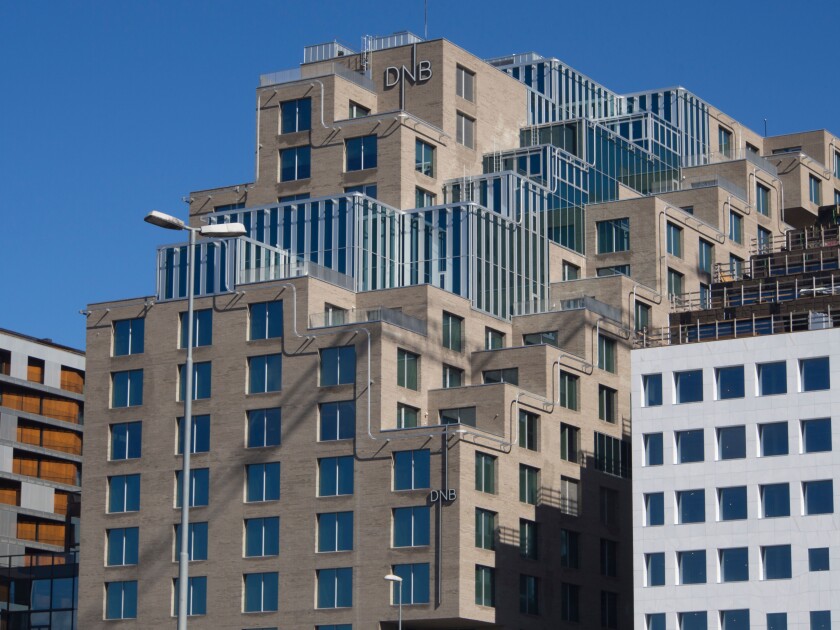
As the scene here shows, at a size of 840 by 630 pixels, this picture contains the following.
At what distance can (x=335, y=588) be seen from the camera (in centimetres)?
10400

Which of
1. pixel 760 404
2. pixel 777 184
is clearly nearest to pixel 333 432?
pixel 760 404

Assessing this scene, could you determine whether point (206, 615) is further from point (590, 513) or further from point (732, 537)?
point (732, 537)

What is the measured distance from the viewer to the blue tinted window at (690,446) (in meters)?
99.3

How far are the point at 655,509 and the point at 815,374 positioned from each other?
11.2m

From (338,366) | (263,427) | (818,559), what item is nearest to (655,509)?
(818,559)

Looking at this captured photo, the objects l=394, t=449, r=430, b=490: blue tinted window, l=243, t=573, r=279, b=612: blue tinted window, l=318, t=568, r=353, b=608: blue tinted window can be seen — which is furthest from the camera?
l=243, t=573, r=279, b=612: blue tinted window

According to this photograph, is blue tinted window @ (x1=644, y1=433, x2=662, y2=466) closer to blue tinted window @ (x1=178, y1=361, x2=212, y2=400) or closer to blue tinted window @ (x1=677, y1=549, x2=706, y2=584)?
blue tinted window @ (x1=677, y1=549, x2=706, y2=584)

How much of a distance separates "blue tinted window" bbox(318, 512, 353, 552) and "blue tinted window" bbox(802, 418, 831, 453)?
25497 mm

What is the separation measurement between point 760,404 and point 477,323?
832 inches

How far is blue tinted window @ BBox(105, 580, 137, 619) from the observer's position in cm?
11019

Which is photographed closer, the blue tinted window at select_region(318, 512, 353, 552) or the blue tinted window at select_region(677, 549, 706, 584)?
the blue tinted window at select_region(677, 549, 706, 584)

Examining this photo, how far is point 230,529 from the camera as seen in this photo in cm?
10731

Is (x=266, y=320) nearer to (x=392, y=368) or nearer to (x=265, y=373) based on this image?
(x=265, y=373)

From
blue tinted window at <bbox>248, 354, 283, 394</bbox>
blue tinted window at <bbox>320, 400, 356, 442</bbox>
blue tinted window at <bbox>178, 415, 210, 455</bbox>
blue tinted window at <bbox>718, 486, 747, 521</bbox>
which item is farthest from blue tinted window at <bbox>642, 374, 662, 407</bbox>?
blue tinted window at <bbox>178, 415, 210, 455</bbox>
